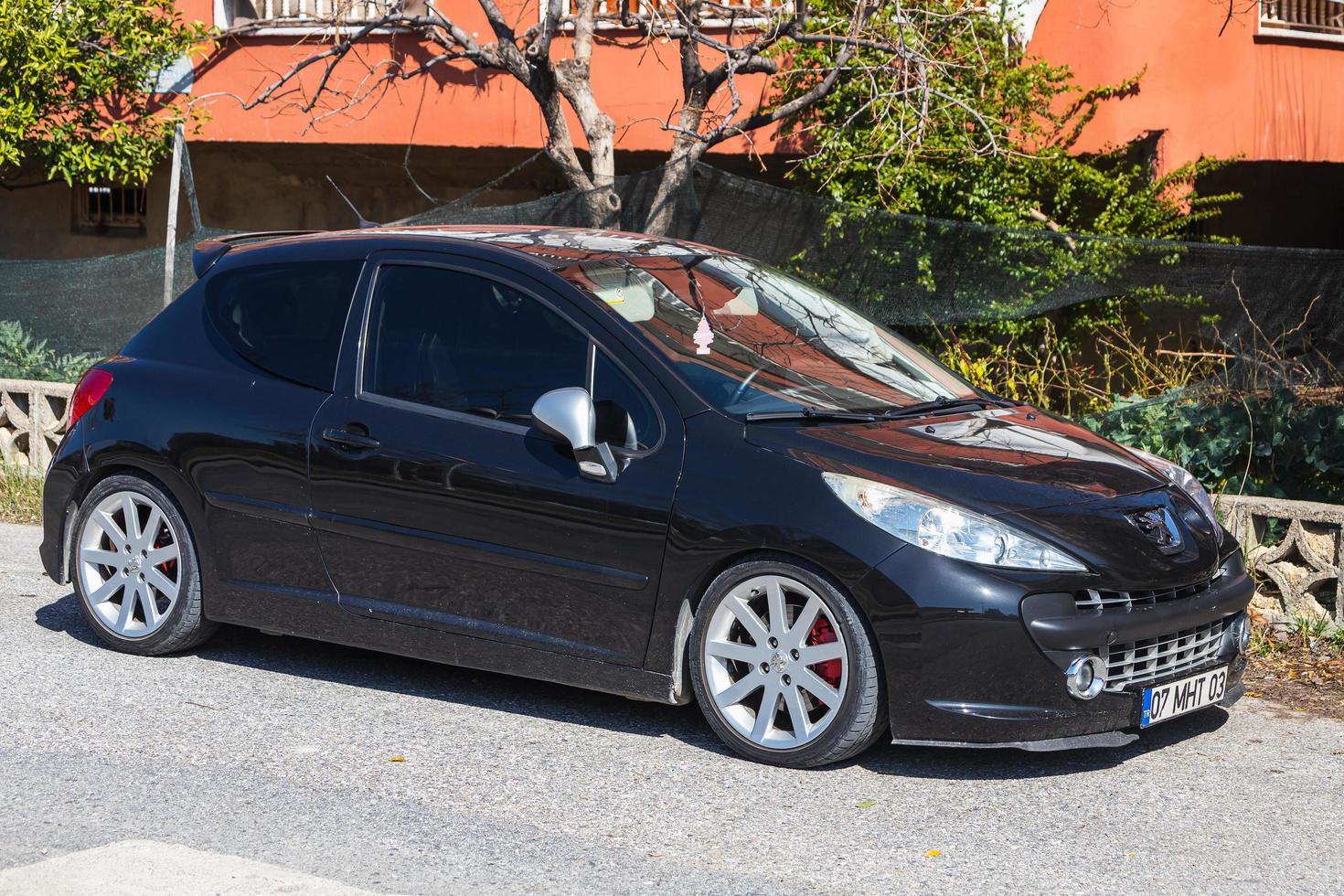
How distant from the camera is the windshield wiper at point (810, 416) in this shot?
527 centimetres

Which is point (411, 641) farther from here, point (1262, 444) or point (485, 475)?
point (1262, 444)

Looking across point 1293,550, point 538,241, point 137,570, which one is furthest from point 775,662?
point 1293,550

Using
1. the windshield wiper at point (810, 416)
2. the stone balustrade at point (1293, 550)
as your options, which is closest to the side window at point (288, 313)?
the windshield wiper at point (810, 416)

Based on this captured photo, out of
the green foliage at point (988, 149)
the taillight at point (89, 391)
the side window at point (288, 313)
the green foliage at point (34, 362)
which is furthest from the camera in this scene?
the green foliage at point (34, 362)

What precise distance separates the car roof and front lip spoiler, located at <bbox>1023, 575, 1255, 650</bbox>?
7.01ft

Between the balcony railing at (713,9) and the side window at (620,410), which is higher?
the balcony railing at (713,9)

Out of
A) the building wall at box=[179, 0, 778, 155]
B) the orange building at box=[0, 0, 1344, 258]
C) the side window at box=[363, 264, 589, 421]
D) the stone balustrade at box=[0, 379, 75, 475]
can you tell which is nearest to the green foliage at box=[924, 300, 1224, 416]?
the orange building at box=[0, 0, 1344, 258]

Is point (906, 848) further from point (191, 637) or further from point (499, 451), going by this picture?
point (191, 637)

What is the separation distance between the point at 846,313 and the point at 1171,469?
141 centimetres

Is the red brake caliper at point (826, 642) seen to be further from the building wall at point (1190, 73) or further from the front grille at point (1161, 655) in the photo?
the building wall at point (1190, 73)

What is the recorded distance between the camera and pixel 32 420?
421 inches

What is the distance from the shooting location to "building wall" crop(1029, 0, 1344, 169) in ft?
40.1

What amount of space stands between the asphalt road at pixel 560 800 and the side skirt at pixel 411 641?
0.21 m

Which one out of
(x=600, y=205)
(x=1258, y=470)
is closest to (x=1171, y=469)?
(x=1258, y=470)
